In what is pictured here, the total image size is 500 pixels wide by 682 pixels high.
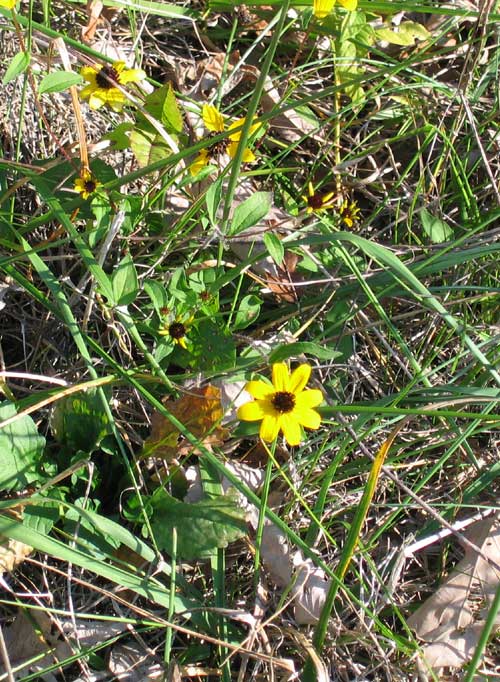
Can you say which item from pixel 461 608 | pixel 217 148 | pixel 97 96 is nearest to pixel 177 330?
pixel 217 148

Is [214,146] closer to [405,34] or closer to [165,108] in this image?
[165,108]

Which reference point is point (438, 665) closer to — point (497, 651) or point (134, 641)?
point (497, 651)

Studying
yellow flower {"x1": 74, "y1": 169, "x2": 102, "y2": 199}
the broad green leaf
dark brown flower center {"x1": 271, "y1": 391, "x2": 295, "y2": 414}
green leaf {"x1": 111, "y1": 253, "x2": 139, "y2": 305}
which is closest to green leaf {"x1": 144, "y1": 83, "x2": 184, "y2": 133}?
the broad green leaf

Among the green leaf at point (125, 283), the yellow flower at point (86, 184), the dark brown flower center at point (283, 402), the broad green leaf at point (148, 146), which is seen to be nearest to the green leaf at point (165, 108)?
the broad green leaf at point (148, 146)

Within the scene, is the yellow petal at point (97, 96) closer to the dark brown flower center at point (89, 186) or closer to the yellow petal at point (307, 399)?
the dark brown flower center at point (89, 186)

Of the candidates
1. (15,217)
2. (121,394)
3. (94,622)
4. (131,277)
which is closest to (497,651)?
(94,622)

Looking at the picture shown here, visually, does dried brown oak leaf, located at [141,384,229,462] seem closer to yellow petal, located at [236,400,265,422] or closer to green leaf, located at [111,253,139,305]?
yellow petal, located at [236,400,265,422]
